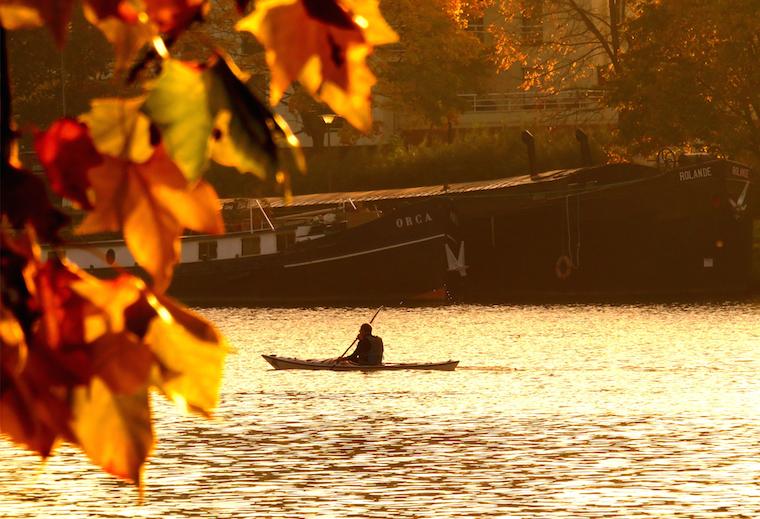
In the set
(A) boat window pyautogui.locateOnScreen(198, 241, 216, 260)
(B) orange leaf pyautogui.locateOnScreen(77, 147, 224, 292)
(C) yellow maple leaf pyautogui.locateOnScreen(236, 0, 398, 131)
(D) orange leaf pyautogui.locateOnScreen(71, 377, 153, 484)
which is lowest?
(D) orange leaf pyautogui.locateOnScreen(71, 377, 153, 484)

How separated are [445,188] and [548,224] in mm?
4234

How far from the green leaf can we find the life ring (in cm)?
6830

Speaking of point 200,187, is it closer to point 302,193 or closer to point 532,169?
point 532,169

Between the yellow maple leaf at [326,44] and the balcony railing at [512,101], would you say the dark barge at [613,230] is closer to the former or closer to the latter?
the balcony railing at [512,101]

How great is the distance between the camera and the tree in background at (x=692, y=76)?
6372 centimetres

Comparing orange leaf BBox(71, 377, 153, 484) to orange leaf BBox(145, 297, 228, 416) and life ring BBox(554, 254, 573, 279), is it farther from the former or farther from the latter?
life ring BBox(554, 254, 573, 279)

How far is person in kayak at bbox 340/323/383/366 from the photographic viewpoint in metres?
43.2

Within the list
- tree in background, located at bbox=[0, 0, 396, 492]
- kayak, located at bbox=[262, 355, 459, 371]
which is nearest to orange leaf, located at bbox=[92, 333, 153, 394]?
tree in background, located at bbox=[0, 0, 396, 492]

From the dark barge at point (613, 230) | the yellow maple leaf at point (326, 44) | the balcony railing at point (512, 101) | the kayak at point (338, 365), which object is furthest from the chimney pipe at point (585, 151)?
the yellow maple leaf at point (326, 44)

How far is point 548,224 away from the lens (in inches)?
2756

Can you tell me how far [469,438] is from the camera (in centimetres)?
3481

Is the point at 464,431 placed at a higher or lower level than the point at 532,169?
lower

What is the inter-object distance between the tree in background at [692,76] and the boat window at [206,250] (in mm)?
18298

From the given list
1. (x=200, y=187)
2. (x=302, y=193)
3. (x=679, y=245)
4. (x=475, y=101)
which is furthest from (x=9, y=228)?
(x=475, y=101)
